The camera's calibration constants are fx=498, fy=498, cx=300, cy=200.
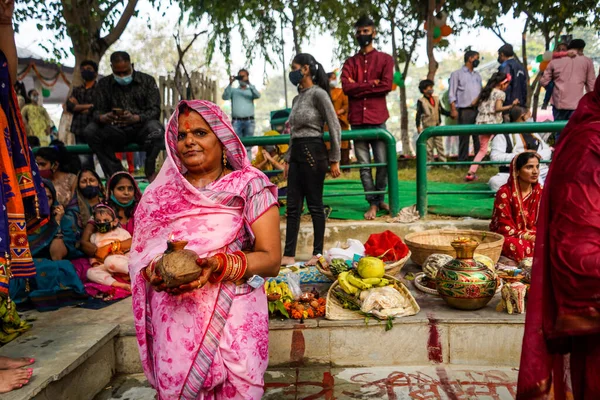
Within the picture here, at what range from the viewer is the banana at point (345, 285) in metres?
3.48

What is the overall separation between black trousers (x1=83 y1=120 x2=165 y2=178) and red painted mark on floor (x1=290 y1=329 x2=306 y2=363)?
3.03m

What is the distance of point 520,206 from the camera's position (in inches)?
189

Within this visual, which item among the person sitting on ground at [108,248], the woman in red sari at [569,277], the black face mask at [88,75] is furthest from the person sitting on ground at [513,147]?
the black face mask at [88,75]

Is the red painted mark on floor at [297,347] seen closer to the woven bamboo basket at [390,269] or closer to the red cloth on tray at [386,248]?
the woven bamboo basket at [390,269]

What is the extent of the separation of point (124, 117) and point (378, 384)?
392 cm

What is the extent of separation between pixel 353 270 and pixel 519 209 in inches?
81.3

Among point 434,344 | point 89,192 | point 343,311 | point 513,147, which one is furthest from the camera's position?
point 513,147

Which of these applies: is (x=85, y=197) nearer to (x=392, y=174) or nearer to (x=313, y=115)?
(x=313, y=115)

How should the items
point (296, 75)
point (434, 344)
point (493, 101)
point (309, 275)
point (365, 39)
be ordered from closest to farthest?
1. point (434, 344)
2. point (309, 275)
3. point (296, 75)
4. point (365, 39)
5. point (493, 101)

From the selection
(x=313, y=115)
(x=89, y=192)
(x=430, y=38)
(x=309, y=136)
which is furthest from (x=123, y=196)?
(x=430, y=38)

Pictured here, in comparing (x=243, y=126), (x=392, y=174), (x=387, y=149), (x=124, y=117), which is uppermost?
(x=243, y=126)

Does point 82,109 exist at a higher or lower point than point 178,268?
higher

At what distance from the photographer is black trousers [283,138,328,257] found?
4.60 m

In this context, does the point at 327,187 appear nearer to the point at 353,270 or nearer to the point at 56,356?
the point at 353,270
